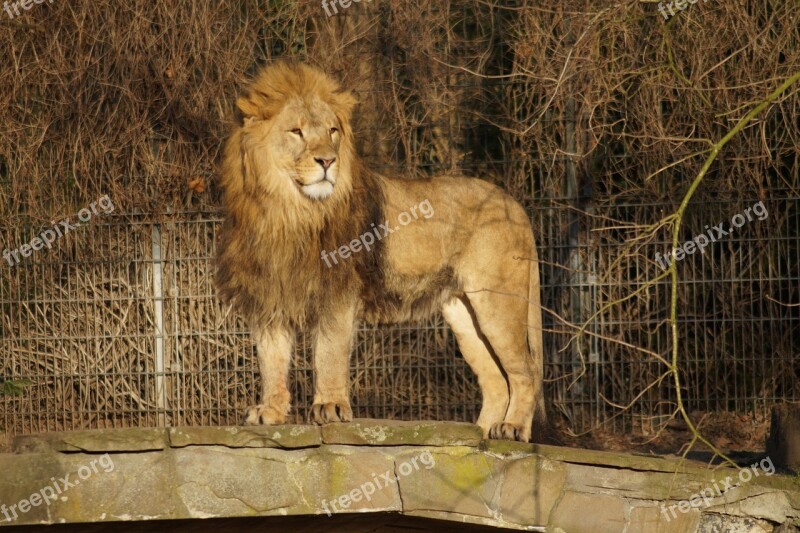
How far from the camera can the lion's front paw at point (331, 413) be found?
5.61 meters

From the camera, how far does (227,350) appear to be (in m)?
8.95

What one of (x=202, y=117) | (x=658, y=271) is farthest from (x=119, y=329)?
(x=658, y=271)

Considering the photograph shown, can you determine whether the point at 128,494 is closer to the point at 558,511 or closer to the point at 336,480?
the point at 336,480

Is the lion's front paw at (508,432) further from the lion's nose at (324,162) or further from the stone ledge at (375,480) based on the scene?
the lion's nose at (324,162)

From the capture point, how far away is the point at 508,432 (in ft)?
20.4

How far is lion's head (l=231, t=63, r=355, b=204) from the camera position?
5.76 meters

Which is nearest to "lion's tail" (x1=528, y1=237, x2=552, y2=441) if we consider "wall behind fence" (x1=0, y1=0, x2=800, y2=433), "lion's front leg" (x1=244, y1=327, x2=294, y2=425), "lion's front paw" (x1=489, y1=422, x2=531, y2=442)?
"lion's front paw" (x1=489, y1=422, x2=531, y2=442)

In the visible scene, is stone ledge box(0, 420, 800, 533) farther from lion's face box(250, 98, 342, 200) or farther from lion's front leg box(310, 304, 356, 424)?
lion's face box(250, 98, 342, 200)

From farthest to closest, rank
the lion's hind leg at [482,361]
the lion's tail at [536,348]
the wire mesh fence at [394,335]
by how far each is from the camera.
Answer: the wire mesh fence at [394,335], the lion's hind leg at [482,361], the lion's tail at [536,348]

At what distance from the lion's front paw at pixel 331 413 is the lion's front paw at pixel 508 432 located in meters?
0.99

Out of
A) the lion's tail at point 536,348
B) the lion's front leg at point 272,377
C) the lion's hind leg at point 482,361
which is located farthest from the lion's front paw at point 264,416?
the lion's tail at point 536,348

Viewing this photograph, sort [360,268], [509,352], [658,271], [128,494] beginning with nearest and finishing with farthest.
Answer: [128,494] < [360,268] < [509,352] < [658,271]

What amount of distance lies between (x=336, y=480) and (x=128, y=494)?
0.97 m

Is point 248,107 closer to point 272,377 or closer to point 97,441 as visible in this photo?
point 272,377
